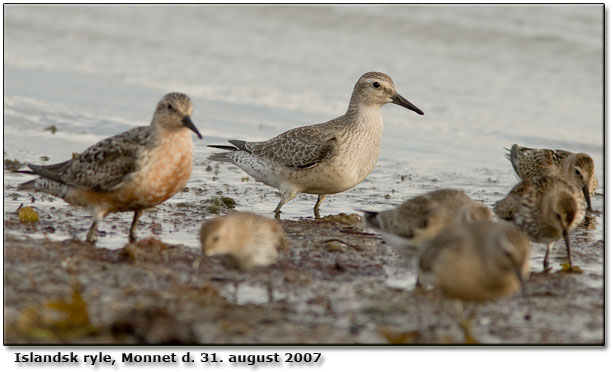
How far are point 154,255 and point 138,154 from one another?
3.25 ft

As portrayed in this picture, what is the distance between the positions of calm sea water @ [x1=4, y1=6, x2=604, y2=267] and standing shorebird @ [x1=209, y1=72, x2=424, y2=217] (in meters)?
A: 0.47

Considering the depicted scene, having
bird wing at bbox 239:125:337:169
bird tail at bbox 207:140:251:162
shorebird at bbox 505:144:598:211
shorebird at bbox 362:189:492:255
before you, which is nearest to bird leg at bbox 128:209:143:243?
bird wing at bbox 239:125:337:169

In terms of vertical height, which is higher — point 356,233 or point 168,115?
point 168,115

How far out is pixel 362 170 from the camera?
10570 mm

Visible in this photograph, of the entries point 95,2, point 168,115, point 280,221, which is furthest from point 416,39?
point 168,115

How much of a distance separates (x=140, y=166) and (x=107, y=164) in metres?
0.38

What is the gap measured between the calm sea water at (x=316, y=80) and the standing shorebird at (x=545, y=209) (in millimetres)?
1679

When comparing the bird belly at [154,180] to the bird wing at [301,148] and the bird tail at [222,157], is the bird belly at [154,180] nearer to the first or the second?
the bird wing at [301,148]

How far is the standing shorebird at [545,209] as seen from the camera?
818 cm

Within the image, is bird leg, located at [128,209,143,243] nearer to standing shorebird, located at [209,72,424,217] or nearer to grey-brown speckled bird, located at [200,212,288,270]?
grey-brown speckled bird, located at [200,212,288,270]

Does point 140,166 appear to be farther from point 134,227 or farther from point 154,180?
point 134,227

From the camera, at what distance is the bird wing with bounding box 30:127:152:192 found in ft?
27.4

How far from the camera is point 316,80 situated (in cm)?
1672

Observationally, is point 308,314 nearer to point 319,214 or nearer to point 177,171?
point 177,171
